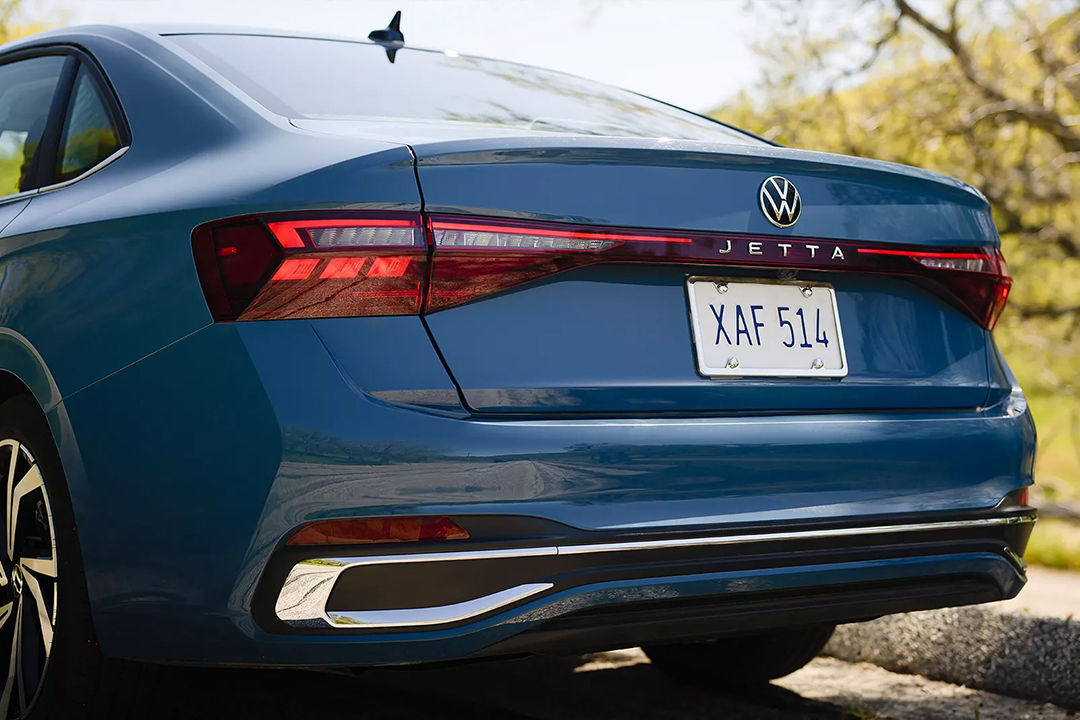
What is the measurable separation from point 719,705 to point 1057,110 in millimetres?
8411

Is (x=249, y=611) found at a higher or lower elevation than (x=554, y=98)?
lower

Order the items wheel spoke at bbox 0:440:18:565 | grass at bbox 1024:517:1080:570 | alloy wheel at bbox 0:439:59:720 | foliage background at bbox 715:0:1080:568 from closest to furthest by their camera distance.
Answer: alloy wheel at bbox 0:439:59:720 < wheel spoke at bbox 0:440:18:565 < grass at bbox 1024:517:1080:570 < foliage background at bbox 715:0:1080:568

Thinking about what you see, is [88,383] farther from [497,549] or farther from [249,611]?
[497,549]

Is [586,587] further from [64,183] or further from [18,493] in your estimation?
[64,183]

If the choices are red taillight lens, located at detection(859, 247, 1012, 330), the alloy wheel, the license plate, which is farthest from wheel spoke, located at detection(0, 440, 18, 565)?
red taillight lens, located at detection(859, 247, 1012, 330)

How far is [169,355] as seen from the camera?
7.08 feet

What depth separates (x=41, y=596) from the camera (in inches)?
100.0

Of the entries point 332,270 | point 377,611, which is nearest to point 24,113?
point 332,270

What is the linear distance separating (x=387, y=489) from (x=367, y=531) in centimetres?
7

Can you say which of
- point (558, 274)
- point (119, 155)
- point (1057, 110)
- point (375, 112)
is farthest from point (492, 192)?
point (1057, 110)

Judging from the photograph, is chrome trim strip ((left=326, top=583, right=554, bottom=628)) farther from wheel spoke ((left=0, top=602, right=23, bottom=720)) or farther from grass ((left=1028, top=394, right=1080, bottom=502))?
grass ((left=1028, top=394, right=1080, bottom=502))

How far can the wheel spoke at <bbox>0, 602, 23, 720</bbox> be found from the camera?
8.66 feet

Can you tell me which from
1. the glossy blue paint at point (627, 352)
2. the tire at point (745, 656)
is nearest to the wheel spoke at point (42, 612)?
the glossy blue paint at point (627, 352)

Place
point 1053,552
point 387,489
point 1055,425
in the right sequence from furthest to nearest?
point 1055,425
point 1053,552
point 387,489
